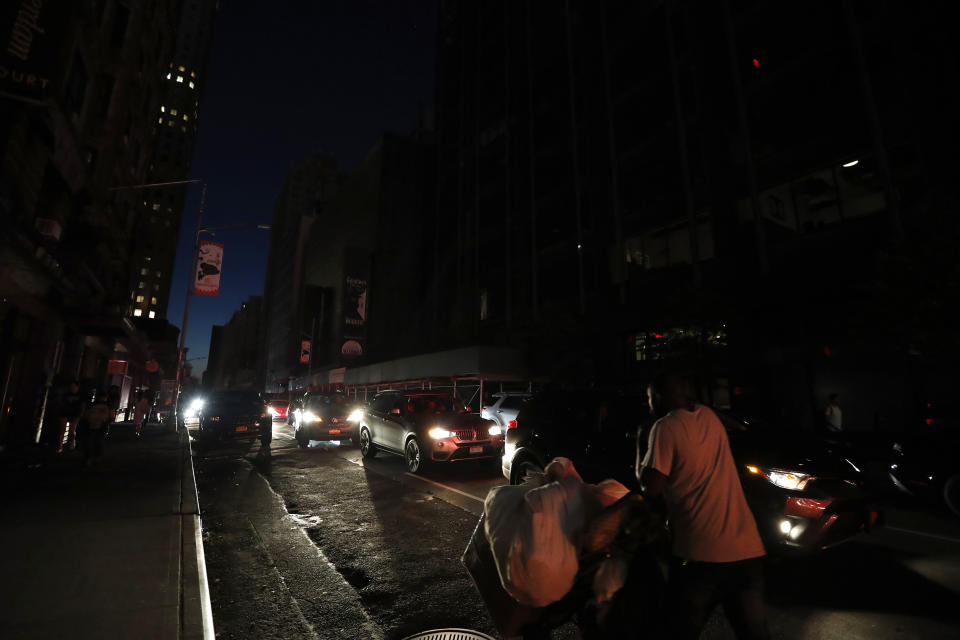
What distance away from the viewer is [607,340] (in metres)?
25.0

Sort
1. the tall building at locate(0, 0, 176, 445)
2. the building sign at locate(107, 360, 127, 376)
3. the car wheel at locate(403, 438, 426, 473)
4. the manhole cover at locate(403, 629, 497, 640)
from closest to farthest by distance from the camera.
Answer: the manhole cover at locate(403, 629, 497, 640)
the tall building at locate(0, 0, 176, 445)
the car wheel at locate(403, 438, 426, 473)
the building sign at locate(107, 360, 127, 376)

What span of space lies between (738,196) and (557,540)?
75.4 feet

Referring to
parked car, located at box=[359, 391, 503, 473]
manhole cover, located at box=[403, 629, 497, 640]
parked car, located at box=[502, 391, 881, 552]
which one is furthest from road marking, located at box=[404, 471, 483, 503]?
manhole cover, located at box=[403, 629, 497, 640]

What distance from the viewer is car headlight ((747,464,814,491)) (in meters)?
4.12

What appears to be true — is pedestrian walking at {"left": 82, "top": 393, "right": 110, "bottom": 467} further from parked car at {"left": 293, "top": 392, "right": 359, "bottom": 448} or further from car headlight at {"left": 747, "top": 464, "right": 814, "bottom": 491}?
car headlight at {"left": 747, "top": 464, "right": 814, "bottom": 491}

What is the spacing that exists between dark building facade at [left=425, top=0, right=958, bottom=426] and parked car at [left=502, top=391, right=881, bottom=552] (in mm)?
9614

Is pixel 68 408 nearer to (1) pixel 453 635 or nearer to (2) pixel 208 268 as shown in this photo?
(2) pixel 208 268

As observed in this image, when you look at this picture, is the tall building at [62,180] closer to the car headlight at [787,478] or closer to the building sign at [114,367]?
the building sign at [114,367]

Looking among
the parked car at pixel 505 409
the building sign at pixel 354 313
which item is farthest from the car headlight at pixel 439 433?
the building sign at pixel 354 313

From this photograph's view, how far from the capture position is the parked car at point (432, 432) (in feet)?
31.9

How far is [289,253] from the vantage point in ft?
356

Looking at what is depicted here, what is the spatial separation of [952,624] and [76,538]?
26.6 feet

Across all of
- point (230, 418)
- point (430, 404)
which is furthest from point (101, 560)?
point (230, 418)

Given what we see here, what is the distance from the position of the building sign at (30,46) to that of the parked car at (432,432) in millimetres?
9728
